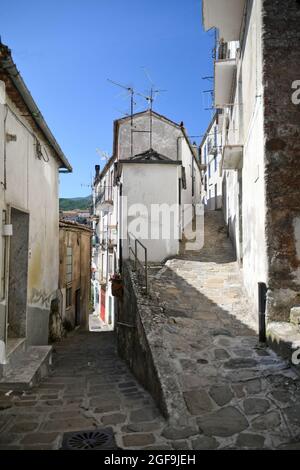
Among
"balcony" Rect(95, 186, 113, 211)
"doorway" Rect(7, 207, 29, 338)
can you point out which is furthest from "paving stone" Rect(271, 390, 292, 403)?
"balcony" Rect(95, 186, 113, 211)

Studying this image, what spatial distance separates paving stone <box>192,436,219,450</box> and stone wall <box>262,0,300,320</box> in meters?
2.66

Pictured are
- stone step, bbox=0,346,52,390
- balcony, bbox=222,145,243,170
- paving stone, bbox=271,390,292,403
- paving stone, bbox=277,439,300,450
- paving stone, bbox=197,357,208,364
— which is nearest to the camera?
paving stone, bbox=277,439,300,450

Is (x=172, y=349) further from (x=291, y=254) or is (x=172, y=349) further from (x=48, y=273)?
(x=48, y=273)

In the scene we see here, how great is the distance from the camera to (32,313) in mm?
8188

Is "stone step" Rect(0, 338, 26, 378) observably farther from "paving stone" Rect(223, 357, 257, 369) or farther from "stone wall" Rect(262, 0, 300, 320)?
"stone wall" Rect(262, 0, 300, 320)

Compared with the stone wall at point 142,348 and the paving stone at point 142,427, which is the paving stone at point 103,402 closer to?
the stone wall at point 142,348

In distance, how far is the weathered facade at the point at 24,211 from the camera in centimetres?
575

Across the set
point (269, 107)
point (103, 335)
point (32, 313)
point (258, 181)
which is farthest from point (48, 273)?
point (269, 107)

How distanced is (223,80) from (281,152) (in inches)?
233

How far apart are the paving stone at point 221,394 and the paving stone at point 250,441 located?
24.3 inches

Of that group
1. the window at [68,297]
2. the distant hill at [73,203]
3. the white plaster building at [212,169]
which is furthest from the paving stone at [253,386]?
the distant hill at [73,203]

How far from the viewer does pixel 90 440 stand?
138 inches

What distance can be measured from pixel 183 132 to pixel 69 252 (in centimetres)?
1066

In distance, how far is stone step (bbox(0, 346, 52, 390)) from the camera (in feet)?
16.9
